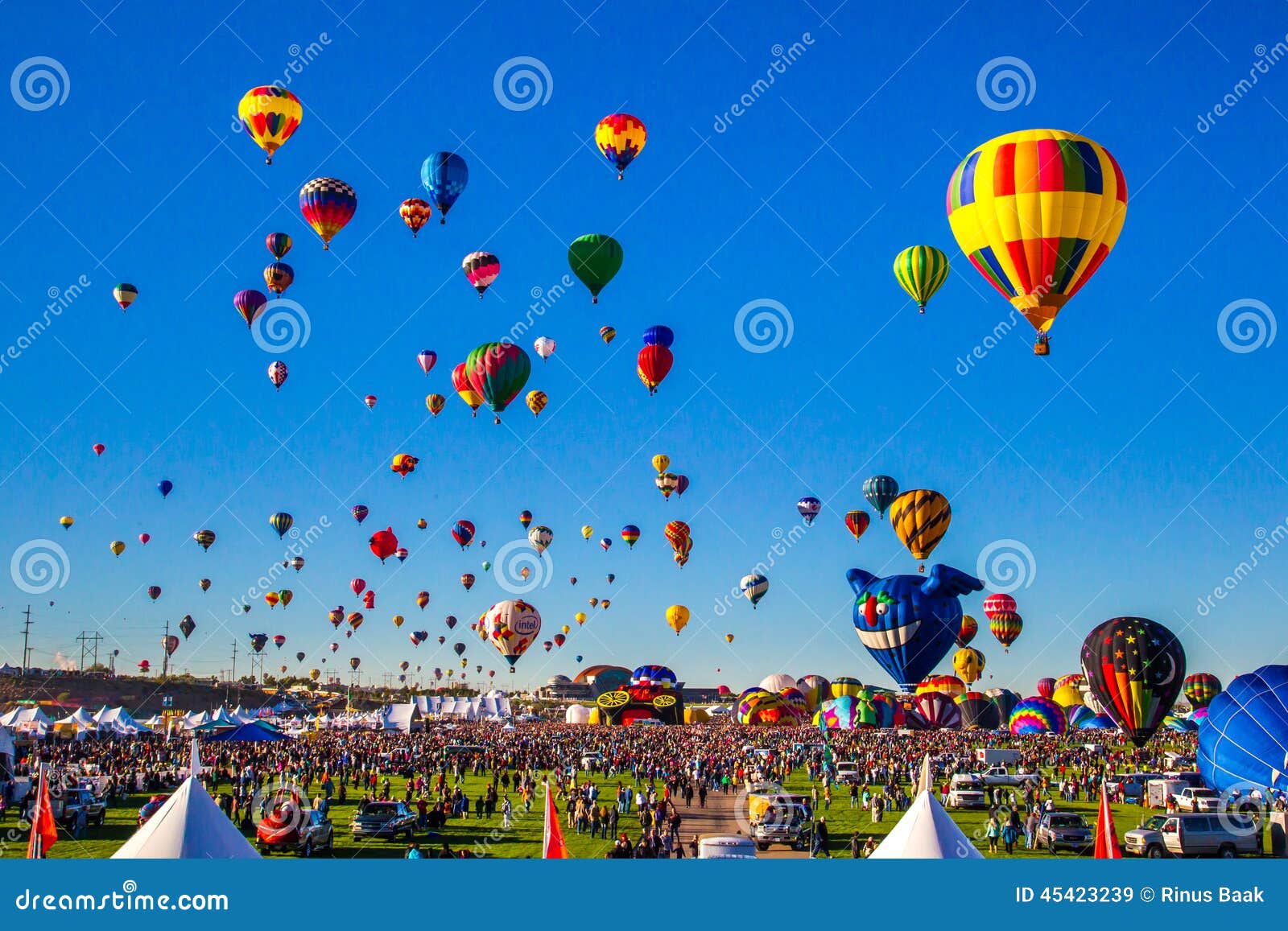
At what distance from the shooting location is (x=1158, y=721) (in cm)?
3294

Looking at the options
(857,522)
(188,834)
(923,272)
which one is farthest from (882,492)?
(188,834)

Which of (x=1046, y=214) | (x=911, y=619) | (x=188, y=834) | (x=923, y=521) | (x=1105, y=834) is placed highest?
(x=1046, y=214)

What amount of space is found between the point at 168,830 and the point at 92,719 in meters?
42.3

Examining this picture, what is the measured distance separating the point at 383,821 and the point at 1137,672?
2134cm

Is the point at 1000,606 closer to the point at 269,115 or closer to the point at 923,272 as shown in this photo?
the point at 923,272

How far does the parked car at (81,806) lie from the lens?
22.4 m

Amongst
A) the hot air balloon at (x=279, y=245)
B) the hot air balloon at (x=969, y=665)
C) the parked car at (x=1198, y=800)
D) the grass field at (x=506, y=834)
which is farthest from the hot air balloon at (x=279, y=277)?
the hot air balloon at (x=969, y=665)

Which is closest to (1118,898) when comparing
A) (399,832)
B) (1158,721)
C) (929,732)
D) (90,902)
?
(90,902)

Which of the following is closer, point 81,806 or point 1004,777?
point 81,806

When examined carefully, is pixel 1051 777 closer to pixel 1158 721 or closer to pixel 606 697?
pixel 1158 721

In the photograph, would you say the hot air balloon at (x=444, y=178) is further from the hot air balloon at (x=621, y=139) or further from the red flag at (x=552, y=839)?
the red flag at (x=552, y=839)

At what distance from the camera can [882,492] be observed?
4478cm

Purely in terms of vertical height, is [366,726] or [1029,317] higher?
[1029,317]

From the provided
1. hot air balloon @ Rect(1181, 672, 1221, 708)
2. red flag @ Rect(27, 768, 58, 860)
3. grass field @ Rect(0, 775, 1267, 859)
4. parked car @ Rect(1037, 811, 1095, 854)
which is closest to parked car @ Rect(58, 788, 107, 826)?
grass field @ Rect(0, 775, 1267, 859)
